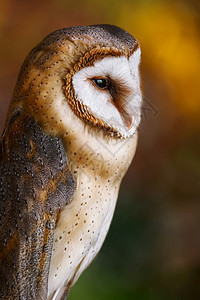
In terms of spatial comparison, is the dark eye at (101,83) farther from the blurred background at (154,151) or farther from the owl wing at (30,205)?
the blurred background at (154,151)

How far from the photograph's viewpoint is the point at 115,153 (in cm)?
126

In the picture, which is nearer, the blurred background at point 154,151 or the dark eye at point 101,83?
the dark eye at point 101,83

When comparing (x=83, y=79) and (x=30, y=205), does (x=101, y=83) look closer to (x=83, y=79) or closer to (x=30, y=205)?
(x=83, y=79)

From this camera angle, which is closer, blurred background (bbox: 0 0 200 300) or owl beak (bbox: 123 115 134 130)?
owl beak (bbox: 123 115 134 130)

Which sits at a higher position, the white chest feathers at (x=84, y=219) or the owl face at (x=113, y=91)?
the owl face at (x=113, y=91)

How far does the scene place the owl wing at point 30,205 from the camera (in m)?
1.15

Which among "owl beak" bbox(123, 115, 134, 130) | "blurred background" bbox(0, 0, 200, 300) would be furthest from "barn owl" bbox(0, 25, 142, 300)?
"blurred background" bbox(0, 0, 200, 300)

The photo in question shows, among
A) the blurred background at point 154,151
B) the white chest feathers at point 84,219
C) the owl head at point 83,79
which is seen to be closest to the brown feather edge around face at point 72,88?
the owl head at point 83,79

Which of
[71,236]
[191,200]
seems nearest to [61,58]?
[71,236]

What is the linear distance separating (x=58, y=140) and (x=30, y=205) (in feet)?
0.50

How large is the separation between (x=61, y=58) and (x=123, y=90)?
0.51 ft

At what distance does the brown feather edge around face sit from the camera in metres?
1.14

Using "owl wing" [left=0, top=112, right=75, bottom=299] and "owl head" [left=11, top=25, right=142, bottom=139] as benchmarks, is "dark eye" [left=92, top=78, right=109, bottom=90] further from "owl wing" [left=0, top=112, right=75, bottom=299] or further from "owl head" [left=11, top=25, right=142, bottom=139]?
"owl wing" [left=0, top=112, right=75, bottom=299]

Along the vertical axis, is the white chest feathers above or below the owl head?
below
